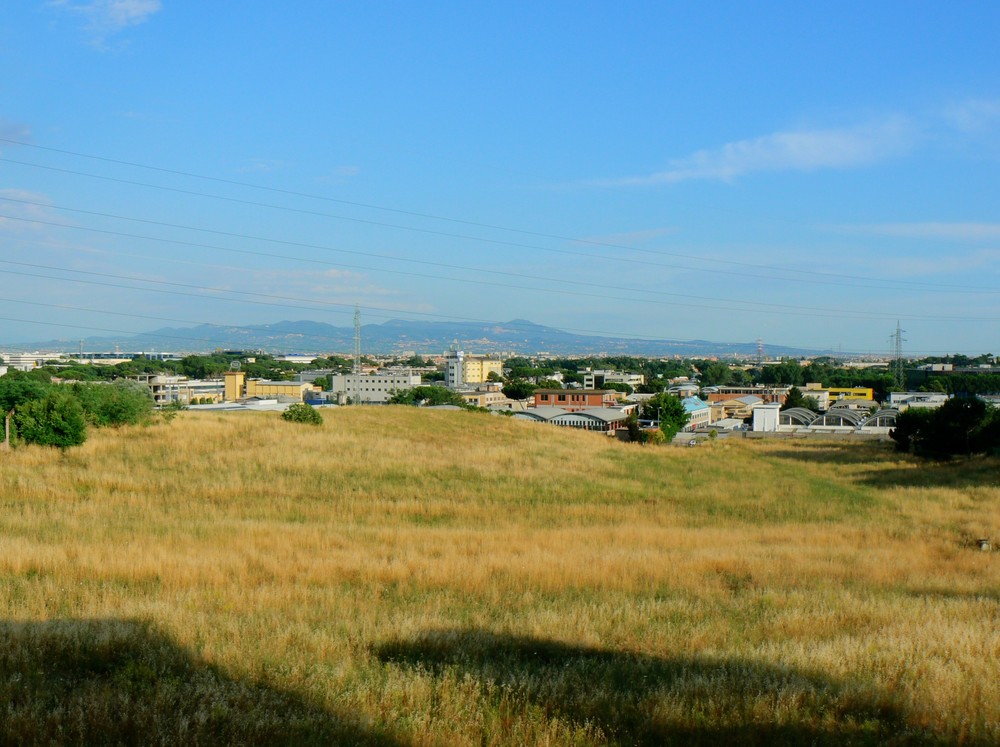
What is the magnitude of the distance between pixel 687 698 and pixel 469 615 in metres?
3.96

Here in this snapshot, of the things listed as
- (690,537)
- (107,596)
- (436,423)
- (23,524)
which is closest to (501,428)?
(436,423)

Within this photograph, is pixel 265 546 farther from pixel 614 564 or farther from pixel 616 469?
pixel 616 469

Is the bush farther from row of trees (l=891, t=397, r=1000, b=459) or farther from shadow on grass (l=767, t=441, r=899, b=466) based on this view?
row of trees (l=891, t=397, r=1000, b=459)

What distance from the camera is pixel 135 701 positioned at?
5.81 m

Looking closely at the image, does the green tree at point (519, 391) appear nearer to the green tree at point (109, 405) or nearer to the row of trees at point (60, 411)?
the green tree at point (109, 405)

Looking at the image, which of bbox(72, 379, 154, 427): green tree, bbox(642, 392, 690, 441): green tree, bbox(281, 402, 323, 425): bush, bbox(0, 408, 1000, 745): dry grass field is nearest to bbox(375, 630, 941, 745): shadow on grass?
bbox(0, 408, 1000, 745): dry grass field

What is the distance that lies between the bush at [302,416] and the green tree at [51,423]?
11.7 metres

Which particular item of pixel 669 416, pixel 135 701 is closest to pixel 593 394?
pixel 669 416

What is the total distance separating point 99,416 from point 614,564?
26.2m

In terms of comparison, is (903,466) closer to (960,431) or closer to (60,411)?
(960,431)

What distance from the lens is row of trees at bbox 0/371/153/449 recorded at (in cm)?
2784

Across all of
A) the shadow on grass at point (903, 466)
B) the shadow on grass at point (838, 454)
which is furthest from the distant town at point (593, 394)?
the shadow on grass at point (903, 466)

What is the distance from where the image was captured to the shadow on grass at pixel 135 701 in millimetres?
5273

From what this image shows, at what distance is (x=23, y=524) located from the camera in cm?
1661
